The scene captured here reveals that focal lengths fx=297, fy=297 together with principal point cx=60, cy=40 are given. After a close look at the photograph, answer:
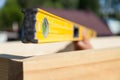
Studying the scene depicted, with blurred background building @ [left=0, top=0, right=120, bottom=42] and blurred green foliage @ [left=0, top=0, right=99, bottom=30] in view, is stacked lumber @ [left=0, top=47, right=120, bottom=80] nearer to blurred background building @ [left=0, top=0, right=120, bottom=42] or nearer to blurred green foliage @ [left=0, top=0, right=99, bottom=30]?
blurred background building @ [left=0, top=0, right=120, bottom=42]

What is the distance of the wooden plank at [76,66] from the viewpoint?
709mm

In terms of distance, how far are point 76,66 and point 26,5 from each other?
110ft

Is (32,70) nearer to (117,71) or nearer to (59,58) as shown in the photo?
(59,58)

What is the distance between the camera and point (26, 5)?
111 ft

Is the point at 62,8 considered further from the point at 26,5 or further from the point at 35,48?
the point at 35,48

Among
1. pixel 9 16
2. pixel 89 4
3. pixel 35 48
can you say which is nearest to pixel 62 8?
pixel 89 4

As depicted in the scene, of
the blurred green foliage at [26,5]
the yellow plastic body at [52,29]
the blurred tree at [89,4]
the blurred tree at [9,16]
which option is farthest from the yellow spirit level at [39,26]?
the blurred tree at [9,16]

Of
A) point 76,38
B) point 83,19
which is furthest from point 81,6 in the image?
point 76,38

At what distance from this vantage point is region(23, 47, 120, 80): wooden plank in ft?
2.33

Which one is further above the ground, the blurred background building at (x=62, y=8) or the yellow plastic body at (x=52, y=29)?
the blurred background building at (x=62, y=8)

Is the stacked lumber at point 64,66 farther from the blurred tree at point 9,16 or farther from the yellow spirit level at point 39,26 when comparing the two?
the blurred tree at point 9,16

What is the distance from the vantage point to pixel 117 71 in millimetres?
1026

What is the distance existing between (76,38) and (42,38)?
2.27 ft

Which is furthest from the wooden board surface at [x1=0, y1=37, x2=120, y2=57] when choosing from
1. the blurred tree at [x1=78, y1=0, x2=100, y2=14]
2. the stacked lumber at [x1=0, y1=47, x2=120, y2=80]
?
the blurred tree at [x1=78, y1=0, x2=100, y2=14]
